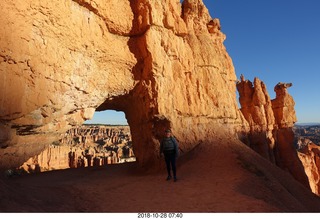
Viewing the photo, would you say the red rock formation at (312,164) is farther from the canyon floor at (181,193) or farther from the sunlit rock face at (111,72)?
the canyon floor at (181,193)

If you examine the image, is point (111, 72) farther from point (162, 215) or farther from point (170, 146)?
point (162, 215)

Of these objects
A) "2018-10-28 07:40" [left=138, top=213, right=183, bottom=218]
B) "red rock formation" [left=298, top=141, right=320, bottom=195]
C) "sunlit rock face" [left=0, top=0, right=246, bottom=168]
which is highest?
"sunlit rock face" [left=0, top=0, right=246, bottom=168]

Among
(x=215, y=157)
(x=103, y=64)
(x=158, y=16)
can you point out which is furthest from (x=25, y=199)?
(x=158, y=16)

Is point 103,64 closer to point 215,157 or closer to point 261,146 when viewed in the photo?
point 215,157

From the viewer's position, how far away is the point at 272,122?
29078mm

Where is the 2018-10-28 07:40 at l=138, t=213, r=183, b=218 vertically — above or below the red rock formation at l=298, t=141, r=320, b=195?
above

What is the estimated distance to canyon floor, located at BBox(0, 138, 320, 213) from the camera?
5.51 metres

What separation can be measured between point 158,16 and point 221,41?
6843mm

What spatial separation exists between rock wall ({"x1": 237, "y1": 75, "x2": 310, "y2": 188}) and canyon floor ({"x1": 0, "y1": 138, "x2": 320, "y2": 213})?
16.9m

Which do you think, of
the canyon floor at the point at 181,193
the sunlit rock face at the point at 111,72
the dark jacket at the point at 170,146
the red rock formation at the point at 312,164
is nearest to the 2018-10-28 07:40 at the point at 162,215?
the canyon floor at the point at 181,193

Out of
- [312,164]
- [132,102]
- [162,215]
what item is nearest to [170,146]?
[162,215]

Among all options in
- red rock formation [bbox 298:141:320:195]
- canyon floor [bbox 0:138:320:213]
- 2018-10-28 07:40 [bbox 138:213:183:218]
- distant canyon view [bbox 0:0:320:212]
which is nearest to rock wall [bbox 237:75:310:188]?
red rock formation [bbox 298:141:320:195]

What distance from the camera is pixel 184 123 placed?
12.2m

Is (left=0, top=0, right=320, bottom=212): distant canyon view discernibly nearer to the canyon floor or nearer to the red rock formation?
the canyon floor
